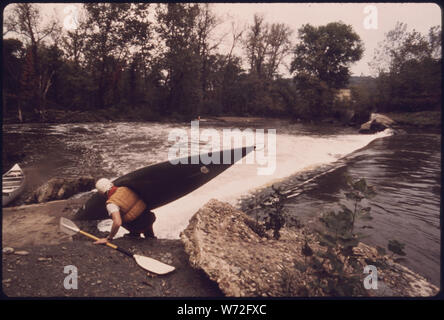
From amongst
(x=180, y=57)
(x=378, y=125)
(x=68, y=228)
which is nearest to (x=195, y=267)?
(x=68, y=228)

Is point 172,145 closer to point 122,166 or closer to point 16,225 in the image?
point 122,166

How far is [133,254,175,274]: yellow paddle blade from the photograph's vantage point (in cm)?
269

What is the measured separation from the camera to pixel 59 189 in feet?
19.0

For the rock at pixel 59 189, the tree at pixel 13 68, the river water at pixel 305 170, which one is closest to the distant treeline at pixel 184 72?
the tree at pixel 13 68

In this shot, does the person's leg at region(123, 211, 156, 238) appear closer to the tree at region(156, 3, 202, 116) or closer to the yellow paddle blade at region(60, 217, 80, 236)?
the yellow paddle blade at region(60, 217, 80, 236)

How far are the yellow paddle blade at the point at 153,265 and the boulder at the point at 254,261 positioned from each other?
292 millimetres

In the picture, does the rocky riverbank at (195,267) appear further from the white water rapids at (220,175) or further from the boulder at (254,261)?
the white water rapids at (220,175)

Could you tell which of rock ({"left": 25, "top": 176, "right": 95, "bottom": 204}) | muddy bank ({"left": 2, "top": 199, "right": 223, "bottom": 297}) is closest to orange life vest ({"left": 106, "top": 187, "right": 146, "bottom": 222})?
muddy bank ({"left": 2, "top": 199, "right": 223, "bottom": 297})

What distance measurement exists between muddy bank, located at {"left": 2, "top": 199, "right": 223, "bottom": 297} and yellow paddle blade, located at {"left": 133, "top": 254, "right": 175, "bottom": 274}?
54 mm

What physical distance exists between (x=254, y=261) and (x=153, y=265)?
3.85ft

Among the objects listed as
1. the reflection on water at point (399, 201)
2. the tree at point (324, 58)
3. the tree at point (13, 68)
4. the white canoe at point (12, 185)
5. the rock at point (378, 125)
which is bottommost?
the reflection on water at point (399, 201)

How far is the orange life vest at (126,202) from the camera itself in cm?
338

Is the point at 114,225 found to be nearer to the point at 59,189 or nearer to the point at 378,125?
the point at 59,189

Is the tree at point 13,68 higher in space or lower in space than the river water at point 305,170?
higher
